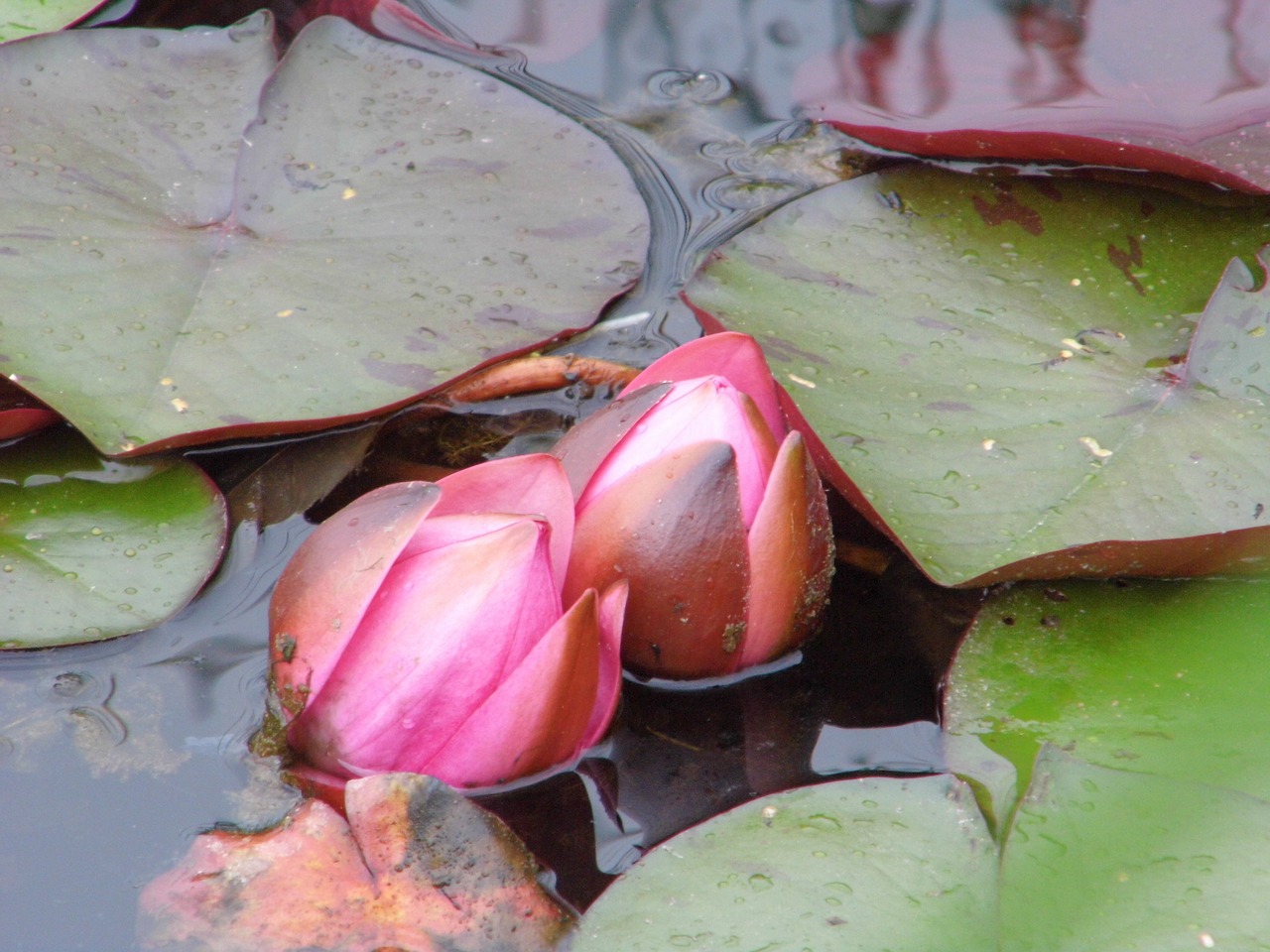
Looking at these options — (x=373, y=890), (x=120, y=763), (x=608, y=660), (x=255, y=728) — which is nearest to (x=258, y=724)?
(x=255, y=728)

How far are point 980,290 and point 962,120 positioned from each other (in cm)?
34

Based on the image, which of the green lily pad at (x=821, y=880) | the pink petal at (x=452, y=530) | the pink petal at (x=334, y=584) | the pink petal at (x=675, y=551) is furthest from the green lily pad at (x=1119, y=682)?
the pink petal at (x=334, y=584)

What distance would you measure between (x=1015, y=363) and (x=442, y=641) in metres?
0.94

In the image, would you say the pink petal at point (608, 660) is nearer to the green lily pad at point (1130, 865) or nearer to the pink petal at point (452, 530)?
the pink petal at point (452, 530)

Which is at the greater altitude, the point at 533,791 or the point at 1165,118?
the point at 1165,118

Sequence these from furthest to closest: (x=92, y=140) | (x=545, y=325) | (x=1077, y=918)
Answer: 1. (x=92, y=140)
2. (x=545, y=325)
3. (x=1077, y=918)

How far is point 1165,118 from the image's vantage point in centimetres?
175

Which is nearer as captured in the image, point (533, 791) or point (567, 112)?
point (533, 791)

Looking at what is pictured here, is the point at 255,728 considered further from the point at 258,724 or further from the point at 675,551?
the point at 675,551

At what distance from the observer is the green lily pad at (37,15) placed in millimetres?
2047

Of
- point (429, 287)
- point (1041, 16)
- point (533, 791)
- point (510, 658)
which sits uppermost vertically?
point (1041, 16)

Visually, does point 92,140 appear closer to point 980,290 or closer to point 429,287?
point 429,287

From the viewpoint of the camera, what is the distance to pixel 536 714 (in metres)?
1.18

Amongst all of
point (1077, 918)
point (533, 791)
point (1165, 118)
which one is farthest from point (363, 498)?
point (1165, 118)
